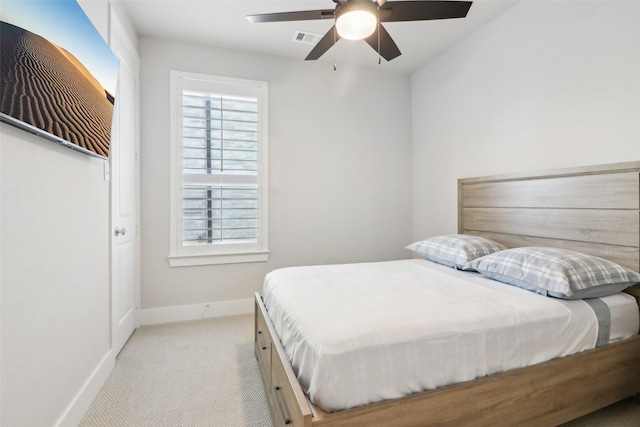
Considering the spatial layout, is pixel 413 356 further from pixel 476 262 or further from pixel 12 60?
pixel 12 60

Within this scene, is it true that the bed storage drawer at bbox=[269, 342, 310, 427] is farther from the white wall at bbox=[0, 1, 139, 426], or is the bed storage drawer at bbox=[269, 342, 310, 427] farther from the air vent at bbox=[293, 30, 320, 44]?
the air vent at bbox=[293, 30, 320, 44]

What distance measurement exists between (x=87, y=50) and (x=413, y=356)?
6.86ft

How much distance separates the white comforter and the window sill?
144cm

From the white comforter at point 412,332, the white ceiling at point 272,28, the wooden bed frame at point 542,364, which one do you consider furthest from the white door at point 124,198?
the white comforter at point 412,332

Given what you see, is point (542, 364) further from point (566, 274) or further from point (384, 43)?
point (384, 43)

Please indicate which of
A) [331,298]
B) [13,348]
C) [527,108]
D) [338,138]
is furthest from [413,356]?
[338,138]

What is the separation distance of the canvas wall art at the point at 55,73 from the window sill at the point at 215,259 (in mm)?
1511

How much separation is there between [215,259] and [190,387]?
1379 millimetres

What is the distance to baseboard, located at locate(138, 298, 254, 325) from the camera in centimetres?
299

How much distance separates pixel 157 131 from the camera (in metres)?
2.99

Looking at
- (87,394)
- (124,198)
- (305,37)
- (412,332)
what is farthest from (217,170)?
(412,332)

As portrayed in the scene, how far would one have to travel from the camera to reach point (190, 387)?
198 cm

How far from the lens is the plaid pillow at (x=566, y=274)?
162 centimetres

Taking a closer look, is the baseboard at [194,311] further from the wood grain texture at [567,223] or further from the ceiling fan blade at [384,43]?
the ceiling fan blade at [384,43]
